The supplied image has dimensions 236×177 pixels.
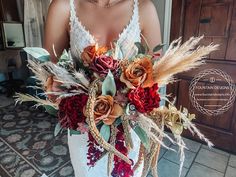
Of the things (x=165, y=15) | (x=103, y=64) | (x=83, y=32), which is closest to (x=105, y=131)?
(x=103, y=64)

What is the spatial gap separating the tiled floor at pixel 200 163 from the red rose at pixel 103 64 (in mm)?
1517

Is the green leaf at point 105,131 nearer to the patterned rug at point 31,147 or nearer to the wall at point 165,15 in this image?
the patterned rug at point 31,147

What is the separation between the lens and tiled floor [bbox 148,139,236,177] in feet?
5.89

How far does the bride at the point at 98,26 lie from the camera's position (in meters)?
0.79

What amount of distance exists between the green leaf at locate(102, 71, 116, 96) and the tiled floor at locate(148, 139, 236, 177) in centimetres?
149

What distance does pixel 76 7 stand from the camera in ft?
2.63

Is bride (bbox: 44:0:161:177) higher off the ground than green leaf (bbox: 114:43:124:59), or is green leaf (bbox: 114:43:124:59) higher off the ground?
bride (bbox: 44:0:161:177)

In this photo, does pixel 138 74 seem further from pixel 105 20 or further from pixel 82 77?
pixel 105 20

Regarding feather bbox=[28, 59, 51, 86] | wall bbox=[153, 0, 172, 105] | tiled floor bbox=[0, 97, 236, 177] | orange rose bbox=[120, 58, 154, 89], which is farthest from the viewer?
wall bbox=[153, 0, 172, 105]

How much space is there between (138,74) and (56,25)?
45 cm

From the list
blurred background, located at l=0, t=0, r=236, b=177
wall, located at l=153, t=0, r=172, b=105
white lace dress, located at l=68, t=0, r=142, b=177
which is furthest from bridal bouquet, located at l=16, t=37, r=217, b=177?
wall, located at l=153, t=0, r=172, b=105

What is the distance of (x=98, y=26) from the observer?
0.81m

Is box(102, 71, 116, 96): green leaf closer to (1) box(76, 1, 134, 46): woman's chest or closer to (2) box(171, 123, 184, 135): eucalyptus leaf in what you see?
(2) box(171, 123, 184, 135): eucalyptus leaf

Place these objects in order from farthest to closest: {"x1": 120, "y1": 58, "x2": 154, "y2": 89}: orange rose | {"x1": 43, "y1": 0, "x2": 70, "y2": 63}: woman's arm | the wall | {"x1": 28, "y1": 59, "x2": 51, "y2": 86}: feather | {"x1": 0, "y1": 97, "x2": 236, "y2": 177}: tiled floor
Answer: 1. the wall
2. {"x1": 0, "y1": 97, "x2": 236, "y2": 177}: tiled floor
3. {"x1": 43, "y1": 0, "x2": 70, "y2": 63}: woman's arm
4. {"x1": 28, "y1": 59, "x2": 51, "y2": 86}: feather
5. {"x1": 120, "y1": 58, "x2": 154, "y2": 89}: orange rose
